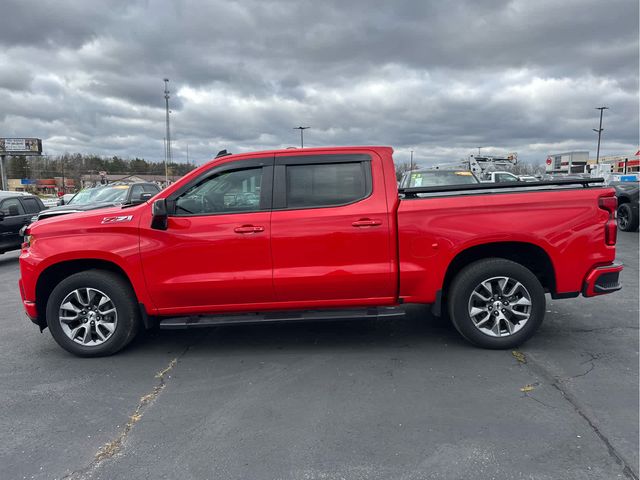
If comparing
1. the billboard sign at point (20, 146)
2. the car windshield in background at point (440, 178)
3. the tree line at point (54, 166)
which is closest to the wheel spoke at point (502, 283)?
the car windshield in background at point (440, 178)

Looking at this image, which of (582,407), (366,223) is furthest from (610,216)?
(366,223)

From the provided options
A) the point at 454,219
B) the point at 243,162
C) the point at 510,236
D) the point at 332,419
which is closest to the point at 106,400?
the point at 332,419

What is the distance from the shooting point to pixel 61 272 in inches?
179

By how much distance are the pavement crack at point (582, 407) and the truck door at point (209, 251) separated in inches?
98.2

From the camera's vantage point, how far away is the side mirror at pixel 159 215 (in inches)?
161

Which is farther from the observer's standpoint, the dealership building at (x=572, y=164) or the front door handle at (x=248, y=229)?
the dealership building at (x=572, y=164)

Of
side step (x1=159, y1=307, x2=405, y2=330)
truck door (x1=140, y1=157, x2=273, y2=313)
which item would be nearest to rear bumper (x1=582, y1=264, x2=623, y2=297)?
side step (x1=159, y1=307, x2=405, y2=330)

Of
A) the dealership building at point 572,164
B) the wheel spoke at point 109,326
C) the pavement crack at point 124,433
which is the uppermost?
the dealership building at point 572,164

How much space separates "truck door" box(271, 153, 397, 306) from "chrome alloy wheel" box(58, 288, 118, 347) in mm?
1680

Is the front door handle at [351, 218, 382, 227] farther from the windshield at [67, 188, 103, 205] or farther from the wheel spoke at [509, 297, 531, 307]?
the windshield at [67, 188, 103, 205]

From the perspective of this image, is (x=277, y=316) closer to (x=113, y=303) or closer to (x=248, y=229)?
(x=248, y=229)

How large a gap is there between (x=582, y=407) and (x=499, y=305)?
3.93 ft

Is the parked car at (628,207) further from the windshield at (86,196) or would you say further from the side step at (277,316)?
the windshield at (86,196)

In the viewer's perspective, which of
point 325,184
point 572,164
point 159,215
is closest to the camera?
point 159,215
